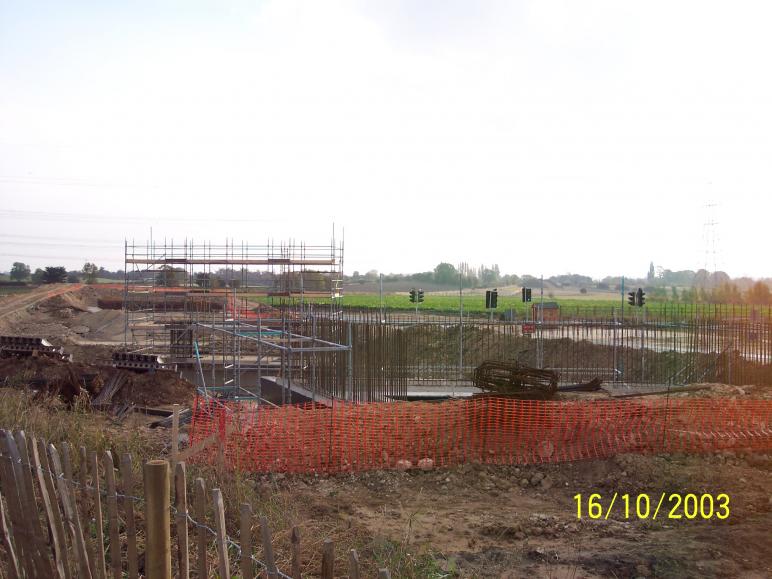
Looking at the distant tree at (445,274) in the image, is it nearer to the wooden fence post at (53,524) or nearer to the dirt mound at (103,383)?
the dirt mound at (103,383)

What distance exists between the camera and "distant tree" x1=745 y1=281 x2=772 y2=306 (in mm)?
28209

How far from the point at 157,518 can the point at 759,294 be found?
30058 millimetres

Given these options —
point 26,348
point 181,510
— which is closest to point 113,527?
point 181,510

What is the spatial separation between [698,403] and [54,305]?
44.0 metres

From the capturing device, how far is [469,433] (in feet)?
36.6

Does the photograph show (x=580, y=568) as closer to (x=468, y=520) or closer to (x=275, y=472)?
(x=468, y=520)

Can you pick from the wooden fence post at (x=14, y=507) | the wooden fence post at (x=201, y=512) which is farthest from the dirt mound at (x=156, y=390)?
the wooden fence post at (x=201, y=512)

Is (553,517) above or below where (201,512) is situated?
below

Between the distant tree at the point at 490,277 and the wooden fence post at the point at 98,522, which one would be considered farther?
the distant tree at the point at 490,277

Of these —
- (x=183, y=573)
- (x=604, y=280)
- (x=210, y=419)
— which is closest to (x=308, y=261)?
(x=210, y=419)

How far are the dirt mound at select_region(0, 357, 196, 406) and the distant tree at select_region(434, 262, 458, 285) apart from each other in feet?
154

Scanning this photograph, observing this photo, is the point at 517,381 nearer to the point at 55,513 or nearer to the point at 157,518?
the point at 55,513

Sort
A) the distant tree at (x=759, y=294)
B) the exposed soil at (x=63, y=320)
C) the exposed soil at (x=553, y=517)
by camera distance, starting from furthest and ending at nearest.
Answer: the exposed soil at (x=63, y=320)
the distant tree at (x=759, y=294)
the exposed soil at (x=553, y=517)

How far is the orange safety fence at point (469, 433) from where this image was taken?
10.3 metres
